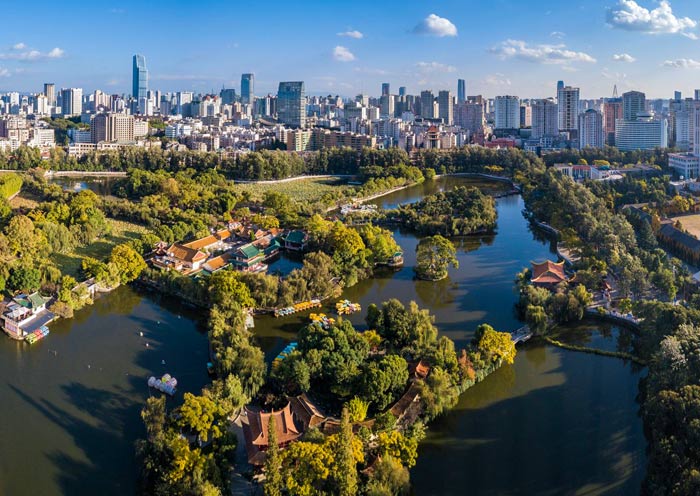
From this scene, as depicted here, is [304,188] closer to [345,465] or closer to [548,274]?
[548,274]

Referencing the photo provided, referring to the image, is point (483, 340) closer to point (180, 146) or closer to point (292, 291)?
point (292, 291)

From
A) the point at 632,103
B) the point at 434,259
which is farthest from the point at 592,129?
the point at 434,259

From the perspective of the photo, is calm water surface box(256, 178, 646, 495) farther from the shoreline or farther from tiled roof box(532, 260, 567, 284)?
the shoreline

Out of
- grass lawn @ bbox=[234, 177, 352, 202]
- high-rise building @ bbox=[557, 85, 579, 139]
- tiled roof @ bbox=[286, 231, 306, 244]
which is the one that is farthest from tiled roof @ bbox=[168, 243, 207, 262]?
high-rise building @ bbox=[557, 85, 579, 139]

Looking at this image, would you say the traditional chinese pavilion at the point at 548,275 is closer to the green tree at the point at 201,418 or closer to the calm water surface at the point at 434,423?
the calm water surface at the point at 434,423

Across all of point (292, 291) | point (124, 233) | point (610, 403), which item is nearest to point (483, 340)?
point (610, 403)

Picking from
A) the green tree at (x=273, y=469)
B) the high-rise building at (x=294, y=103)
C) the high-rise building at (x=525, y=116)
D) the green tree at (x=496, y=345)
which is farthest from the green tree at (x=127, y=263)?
the high-rise building at (x=525, y=116)

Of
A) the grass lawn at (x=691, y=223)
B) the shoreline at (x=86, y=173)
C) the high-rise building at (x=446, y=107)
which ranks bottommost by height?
the grass lawn at (x=691, y=223)
